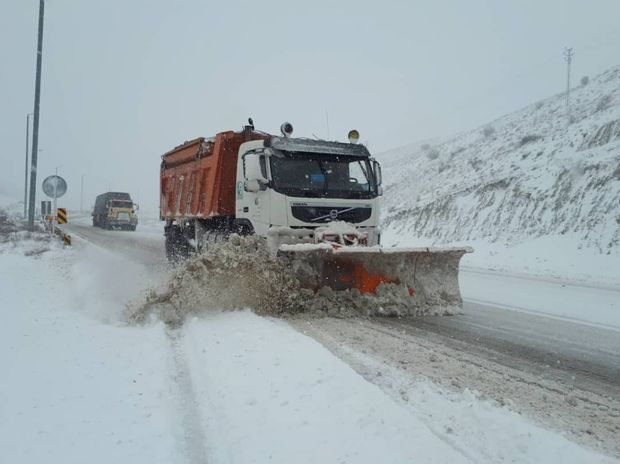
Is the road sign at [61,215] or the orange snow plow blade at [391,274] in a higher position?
the road sign at [61,215]

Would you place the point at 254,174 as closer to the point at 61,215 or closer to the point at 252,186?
the point at 252,186

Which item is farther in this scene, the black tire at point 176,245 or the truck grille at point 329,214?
the black tire at point 176,245

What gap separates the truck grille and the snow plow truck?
15 millimetres

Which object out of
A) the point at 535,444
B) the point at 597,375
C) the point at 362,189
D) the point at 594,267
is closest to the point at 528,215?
the point at 594,267

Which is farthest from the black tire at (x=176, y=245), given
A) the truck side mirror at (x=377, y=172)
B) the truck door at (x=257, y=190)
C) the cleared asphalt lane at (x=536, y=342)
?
the cleared asphalt lane at (x=536, y=342)

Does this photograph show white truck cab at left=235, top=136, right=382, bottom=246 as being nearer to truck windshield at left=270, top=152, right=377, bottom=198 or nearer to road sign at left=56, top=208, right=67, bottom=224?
truck windshield at left=270, top=152, right=377, bottom=198

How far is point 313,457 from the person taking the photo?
8.29ft

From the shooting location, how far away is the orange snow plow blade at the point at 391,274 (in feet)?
20.4

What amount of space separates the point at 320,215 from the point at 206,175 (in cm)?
360

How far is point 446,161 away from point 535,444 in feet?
104

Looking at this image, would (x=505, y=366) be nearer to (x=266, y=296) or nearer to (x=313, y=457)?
(x=313, y=457)

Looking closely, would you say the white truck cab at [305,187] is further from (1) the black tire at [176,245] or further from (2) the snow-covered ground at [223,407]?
(1) the black tire at [176,245]

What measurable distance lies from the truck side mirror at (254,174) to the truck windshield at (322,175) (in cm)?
17

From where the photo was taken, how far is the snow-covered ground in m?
2.58
